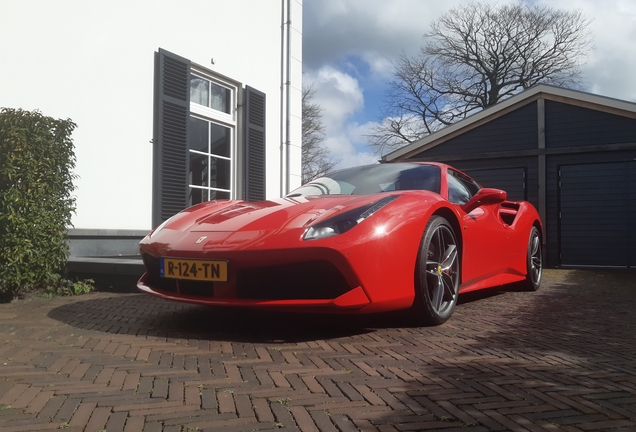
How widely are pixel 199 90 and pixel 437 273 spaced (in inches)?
218

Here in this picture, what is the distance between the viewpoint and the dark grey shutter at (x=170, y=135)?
7051 millimetres

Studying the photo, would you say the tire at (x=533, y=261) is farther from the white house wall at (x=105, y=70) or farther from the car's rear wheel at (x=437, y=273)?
the white house wall at (x=105, y=70)

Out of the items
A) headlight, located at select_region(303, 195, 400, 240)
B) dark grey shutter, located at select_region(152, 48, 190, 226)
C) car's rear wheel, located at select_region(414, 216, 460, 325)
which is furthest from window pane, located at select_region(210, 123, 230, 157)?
headlight, located at select_region(303, 195, 400, 240)

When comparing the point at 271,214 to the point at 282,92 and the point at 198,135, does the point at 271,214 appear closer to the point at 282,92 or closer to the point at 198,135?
the point at 198,135

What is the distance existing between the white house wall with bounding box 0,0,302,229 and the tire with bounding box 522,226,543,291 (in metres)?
4.41

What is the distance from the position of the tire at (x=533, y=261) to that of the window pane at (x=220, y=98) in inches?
192

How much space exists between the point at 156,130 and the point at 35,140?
96.8 inches

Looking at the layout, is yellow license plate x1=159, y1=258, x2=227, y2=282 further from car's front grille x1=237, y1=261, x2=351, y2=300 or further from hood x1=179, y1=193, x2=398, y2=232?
hood x1=179, y1=193, x2=398, y2=232

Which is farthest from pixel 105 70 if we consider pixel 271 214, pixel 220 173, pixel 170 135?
pixel 271 214

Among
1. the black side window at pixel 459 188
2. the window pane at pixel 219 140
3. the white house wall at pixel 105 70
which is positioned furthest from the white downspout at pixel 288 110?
the black side window at pixel 459 188

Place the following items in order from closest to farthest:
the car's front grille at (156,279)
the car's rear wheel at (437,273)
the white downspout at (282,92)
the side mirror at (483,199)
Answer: the car's rear wheel at (437,273)
the car's front grille at (156,279)
the side mirror at (483,199)
the white downspout at (282,92)

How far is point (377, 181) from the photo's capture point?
4180 millimetres

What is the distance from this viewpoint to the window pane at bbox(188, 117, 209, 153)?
770 cm

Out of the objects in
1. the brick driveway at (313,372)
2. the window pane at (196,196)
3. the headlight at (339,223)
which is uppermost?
the window pane at (196,196)
